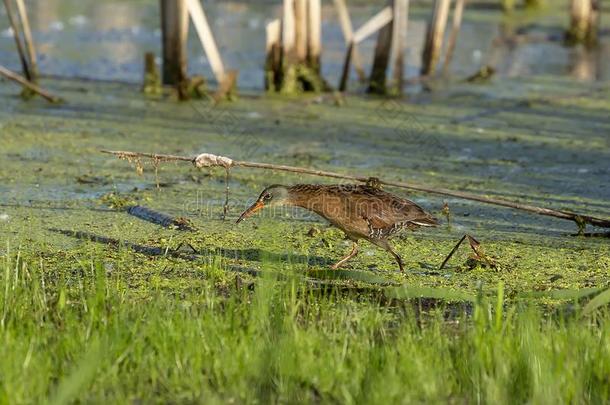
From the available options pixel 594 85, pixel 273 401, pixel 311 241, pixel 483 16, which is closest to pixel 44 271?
pixel 311 241

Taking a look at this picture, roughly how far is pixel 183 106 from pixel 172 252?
4.13m

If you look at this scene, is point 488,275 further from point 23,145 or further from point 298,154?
point 23,145

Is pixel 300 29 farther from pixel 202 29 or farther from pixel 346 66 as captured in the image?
pixel 202 29

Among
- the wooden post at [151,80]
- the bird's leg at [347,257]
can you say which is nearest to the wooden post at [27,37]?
the wooden post at [151,80]

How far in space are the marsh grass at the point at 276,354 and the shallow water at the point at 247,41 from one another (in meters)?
6.74

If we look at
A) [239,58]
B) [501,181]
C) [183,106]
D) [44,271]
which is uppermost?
[239,58]

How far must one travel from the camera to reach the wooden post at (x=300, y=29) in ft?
31.6

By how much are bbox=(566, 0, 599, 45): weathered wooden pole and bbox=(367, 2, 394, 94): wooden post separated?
4898 millimetres

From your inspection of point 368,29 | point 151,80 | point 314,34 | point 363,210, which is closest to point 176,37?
point 151,80

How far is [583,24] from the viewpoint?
14.4m

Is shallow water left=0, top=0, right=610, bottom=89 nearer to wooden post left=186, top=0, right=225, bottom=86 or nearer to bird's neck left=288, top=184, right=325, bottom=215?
wooden post left=186, top=0, right=225, bottom=86

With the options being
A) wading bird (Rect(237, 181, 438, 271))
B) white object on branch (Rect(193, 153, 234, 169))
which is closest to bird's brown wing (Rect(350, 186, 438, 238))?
wading bird (Rect(237, 181, 438, 271))

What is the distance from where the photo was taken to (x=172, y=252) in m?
5.47

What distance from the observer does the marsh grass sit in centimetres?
354
